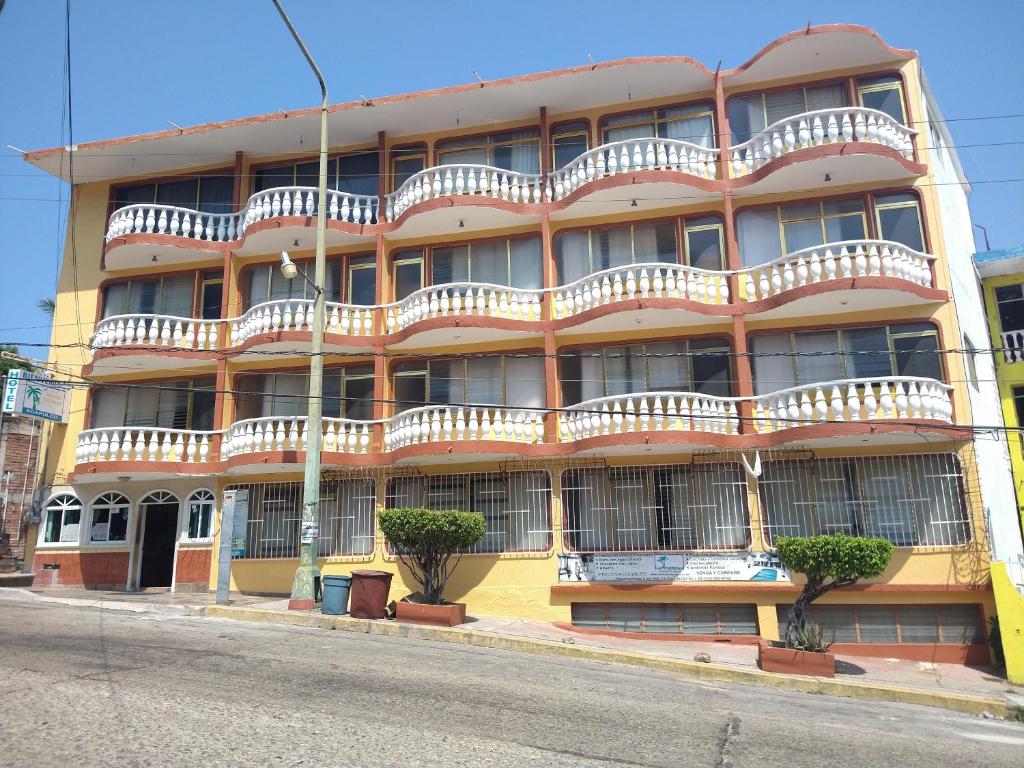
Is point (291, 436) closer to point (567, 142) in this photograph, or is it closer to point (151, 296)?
point (151, 296)

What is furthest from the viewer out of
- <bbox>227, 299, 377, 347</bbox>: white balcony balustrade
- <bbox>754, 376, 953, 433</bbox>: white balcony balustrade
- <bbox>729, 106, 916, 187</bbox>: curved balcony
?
<bbox>227, 299, 377, 347</bbox>: white balcony balustrade

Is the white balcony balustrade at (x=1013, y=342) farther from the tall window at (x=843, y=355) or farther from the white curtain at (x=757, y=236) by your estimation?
the white curtain at (x=757, y=236)

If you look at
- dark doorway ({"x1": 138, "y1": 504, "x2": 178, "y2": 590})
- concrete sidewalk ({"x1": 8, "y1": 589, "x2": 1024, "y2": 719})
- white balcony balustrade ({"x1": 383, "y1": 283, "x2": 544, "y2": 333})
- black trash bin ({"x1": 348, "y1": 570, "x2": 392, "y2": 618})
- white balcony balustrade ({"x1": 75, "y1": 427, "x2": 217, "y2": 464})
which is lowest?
concrete sidewalk ({"x1": 8, "y1": 589, "x2": 1024, "y2": 719})

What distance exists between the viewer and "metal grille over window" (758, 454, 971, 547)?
54.0ft

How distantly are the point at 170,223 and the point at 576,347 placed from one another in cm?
1238

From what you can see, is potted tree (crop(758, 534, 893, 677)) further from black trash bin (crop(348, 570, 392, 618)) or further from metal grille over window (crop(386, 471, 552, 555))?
black trash bin (crop(348, 570, 392, 618))

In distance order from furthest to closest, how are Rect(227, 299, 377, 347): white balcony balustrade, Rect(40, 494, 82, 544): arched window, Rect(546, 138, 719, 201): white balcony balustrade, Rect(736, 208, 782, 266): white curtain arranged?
Rect(40, 494, 82, 544): arched window < Rect(227, 299, 377, 347): white balcony balustrade < Rect(546, 138, 719, 201): white balcony balustrade < Rect(736, 208, 782, 266): white curtain

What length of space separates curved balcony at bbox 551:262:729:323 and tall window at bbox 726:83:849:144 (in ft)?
13.2

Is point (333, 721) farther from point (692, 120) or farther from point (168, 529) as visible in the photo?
point (692, 120)

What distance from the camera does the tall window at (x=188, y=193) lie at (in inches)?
932

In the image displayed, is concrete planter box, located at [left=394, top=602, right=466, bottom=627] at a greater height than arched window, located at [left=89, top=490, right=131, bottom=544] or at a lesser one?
lesser

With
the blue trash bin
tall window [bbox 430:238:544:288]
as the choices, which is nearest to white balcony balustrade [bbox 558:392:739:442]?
tall window [bbox 430:238:544:288]

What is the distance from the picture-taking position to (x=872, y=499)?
669 inches

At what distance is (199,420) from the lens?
22.1 meters
